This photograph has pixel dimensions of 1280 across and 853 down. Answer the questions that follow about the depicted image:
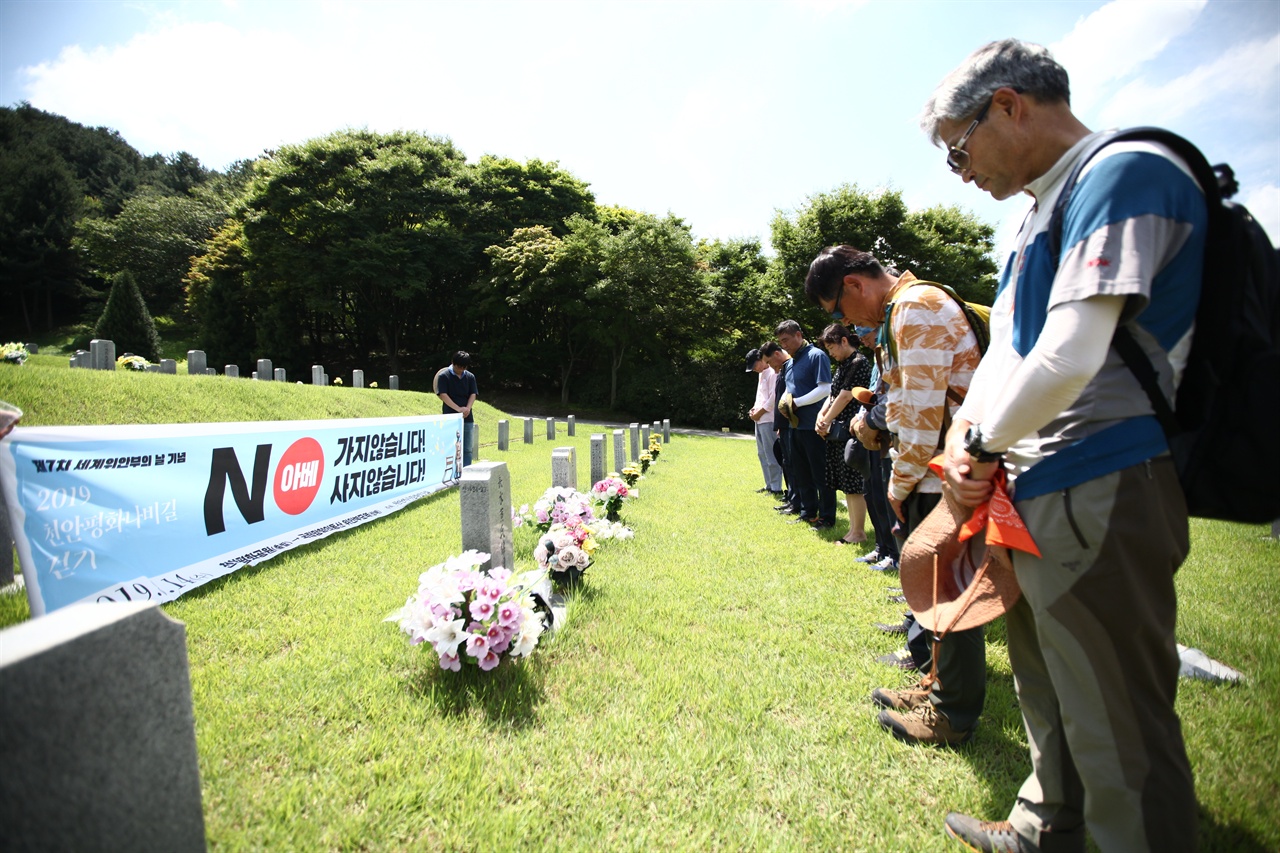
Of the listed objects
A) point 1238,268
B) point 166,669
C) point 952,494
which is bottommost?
point 166,669

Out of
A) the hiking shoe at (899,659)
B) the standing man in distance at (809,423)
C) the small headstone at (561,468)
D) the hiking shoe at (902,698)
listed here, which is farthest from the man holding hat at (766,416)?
the hiking shoe at (902,698)

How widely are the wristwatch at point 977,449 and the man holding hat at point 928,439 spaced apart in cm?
88

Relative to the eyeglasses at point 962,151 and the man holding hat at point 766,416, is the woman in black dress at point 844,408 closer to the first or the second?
the man holding hat at point 766,416

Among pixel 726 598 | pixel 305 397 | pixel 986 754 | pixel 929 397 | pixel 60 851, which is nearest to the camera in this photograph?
pixel 60 851

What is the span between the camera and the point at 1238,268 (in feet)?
3.85

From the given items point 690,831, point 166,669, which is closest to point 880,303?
point 690,831

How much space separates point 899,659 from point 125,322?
3072 centimetres

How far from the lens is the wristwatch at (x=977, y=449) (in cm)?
145

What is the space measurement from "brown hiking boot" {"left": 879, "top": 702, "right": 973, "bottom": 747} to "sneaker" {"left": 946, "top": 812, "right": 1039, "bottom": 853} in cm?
48

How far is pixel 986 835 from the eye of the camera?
68.1 inches

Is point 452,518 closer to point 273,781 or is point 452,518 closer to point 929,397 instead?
point 273,781

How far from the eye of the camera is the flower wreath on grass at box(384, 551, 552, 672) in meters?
2.66

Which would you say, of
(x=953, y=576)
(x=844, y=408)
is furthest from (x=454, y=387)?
(x=953, y=576)

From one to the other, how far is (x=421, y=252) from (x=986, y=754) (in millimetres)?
32021
